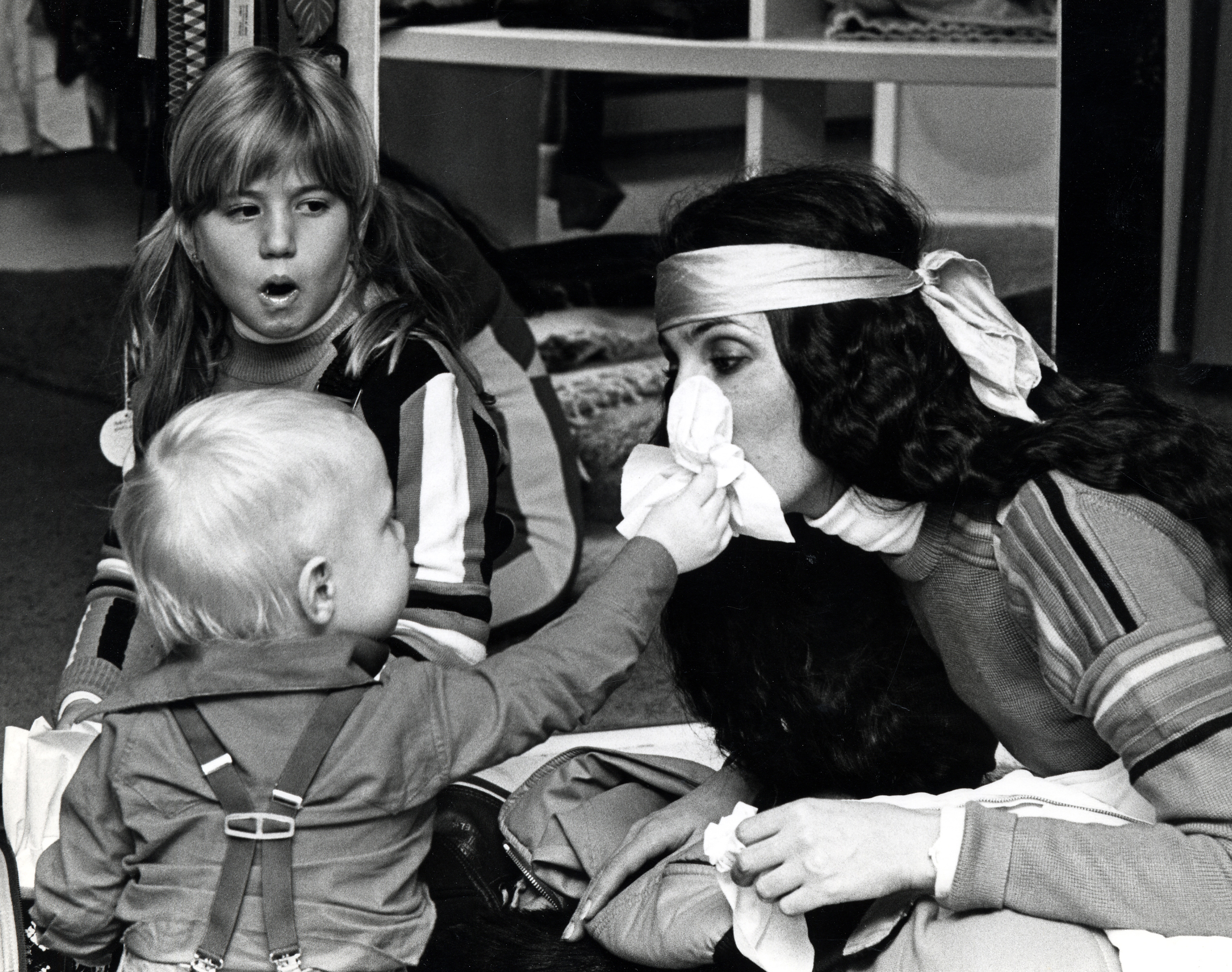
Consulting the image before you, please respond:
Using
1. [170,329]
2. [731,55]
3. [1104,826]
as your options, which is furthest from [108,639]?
[731,55]

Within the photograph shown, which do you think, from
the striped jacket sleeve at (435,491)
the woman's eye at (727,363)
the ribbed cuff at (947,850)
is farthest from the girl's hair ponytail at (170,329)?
the ribbed cuff at (947,850)

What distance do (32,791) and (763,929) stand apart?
964 mm

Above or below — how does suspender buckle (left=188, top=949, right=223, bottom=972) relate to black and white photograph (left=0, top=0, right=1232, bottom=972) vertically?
below

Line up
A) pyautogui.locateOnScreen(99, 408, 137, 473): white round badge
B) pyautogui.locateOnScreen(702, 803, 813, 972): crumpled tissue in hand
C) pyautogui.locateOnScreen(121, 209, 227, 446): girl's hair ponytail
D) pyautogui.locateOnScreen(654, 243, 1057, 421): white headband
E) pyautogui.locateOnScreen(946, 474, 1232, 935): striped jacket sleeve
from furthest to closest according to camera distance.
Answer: pyautogui.locateOnScreen(99, 408, 137, 473): white round badge < pyautogui.locateOnScreen(121, 209, 227, 446): girl's hair ponytail < pyautogui.locateOnScreen(654, 243, 1057, 421): white headband < pyautogui.locateOnScreen(702, 803, 813, 972): crumpled tissue in hand < pyautogui.locateOnScreen(946, 474, 1232, 935): striped jacket sleeve

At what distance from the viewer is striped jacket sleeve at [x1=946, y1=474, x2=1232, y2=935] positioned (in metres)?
1.73

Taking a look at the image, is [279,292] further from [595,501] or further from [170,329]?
[595,501]

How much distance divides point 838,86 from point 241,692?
8.52 feet

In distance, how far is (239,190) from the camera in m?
2.36

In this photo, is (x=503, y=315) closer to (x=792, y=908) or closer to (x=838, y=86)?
(x=838, y=86)

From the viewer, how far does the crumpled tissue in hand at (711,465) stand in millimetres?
1998

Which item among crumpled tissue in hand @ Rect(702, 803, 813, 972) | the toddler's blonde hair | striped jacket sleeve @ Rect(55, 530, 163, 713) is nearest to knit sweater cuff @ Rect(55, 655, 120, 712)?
striped jacket sleeve @ Rect(55, 530, 163, 713)

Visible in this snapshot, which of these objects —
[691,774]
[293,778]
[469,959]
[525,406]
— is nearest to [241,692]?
[293,778]

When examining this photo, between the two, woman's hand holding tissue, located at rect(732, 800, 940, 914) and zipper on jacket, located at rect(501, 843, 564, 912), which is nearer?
woman's hand holding tissue, located at rect(732, 800, 940, 914)

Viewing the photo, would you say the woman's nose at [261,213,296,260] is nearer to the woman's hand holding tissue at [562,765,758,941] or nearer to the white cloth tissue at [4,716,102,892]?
the white cloth tissue at [4,716,102,892]
